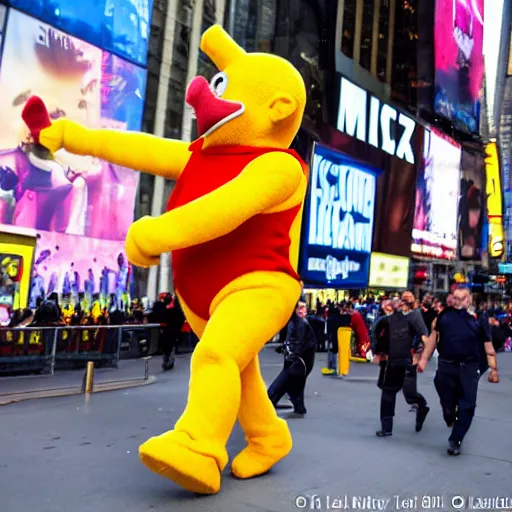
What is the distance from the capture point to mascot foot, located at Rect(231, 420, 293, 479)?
12.8 feet

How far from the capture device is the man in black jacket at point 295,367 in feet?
20.6

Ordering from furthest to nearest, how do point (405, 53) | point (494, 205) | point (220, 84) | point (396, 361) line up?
1. point (494, 205)
2. point (405, 53)
3. point (396, 361)
4. point (220, 84)

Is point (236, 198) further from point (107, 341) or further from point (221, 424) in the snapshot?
point (107, 341)

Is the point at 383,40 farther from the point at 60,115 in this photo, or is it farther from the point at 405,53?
the point at 60,115

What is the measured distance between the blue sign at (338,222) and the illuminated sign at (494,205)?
19.2 m

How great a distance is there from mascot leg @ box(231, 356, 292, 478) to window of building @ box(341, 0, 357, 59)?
98.8 ft

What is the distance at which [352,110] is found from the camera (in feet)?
81.2

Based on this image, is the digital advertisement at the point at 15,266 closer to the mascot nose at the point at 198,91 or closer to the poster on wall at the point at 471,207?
the mascot nose at the point at 198,91

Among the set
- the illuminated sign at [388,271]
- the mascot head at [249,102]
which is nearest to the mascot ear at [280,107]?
the mascot head at [249,102]

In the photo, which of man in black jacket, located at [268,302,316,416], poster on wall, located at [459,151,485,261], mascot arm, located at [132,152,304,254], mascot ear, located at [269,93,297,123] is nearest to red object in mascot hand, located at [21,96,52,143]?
mascot arm, located at [132,152,304,254]

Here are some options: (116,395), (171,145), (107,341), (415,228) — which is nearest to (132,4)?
(107,341)

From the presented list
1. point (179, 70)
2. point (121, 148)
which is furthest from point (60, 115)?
point (121, 148)

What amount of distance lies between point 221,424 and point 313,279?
17697 mm

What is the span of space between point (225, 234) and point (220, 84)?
1.08 meters
